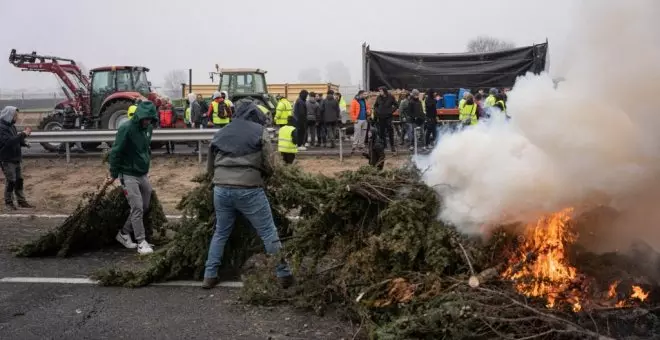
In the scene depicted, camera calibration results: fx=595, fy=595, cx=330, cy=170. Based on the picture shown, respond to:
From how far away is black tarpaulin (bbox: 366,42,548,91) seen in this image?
1805cm

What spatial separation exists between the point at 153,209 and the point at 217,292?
235 cm

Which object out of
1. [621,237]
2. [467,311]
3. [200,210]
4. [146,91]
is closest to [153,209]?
[200,210]

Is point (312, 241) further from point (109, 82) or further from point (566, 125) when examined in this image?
point (109, 82)

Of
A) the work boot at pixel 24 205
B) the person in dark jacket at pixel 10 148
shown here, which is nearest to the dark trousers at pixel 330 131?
the work boot at pixel 24 205

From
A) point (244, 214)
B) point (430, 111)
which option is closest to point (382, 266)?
point (244, 214)

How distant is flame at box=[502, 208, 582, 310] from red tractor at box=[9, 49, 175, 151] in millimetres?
15313

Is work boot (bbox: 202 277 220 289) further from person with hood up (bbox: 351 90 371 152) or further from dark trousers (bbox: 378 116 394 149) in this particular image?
person with hood up (bbox: 351 90 371 152)

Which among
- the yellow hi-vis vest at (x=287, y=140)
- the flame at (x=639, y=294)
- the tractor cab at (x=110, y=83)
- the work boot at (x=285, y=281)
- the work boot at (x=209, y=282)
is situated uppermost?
the tractor cab at (x=110, y=83)

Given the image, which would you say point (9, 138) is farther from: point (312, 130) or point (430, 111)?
point (430, 111)

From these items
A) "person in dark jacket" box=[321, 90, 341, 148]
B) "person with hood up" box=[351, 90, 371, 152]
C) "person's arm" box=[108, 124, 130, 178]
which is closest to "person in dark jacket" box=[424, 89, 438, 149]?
"person with hood up" box=[351, 90, 371, 152]

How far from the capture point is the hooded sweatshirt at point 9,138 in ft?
33.9

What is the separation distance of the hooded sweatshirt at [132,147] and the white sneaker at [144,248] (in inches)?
34.4

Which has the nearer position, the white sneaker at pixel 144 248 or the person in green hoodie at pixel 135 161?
the person in green hoodie at pixel 135 161

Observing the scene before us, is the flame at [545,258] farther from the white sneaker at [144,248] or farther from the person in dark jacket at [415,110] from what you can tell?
the person in dark jacket at [415,110]
